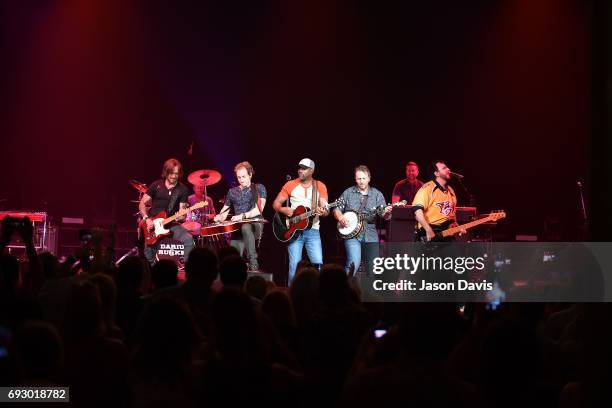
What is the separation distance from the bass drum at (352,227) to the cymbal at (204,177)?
3.36 meters

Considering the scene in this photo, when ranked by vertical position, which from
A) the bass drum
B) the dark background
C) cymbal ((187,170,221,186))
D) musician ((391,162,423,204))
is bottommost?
the bass drum

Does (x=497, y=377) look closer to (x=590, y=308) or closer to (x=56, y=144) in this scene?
(x=590, y=308)

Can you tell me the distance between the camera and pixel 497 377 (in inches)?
125

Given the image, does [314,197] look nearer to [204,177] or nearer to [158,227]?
[158,227]

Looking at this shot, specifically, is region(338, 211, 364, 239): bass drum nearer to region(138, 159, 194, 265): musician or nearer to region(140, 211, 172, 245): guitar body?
region(138, 159, 194, 265): musician

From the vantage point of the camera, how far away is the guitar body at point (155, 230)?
13.7 metres

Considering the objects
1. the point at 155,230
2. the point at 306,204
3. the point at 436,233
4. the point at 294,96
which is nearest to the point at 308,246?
the point at 306,204

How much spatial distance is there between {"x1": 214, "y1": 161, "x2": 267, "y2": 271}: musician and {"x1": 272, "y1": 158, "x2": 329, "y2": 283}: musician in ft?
1.48

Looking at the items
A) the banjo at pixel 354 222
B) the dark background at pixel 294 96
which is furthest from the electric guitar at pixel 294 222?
the dark background at pixel 294 96

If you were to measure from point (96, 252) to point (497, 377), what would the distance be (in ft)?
Result: 15.7

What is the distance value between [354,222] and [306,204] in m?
0.91

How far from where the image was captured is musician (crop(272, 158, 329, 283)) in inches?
516

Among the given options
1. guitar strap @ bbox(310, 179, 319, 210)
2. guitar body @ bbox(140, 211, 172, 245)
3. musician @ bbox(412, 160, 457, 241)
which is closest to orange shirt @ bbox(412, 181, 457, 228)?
musician @ bbox(412, 160, 457, 241)

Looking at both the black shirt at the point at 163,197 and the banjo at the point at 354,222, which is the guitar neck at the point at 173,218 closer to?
the black shirt at the point at 163,197
